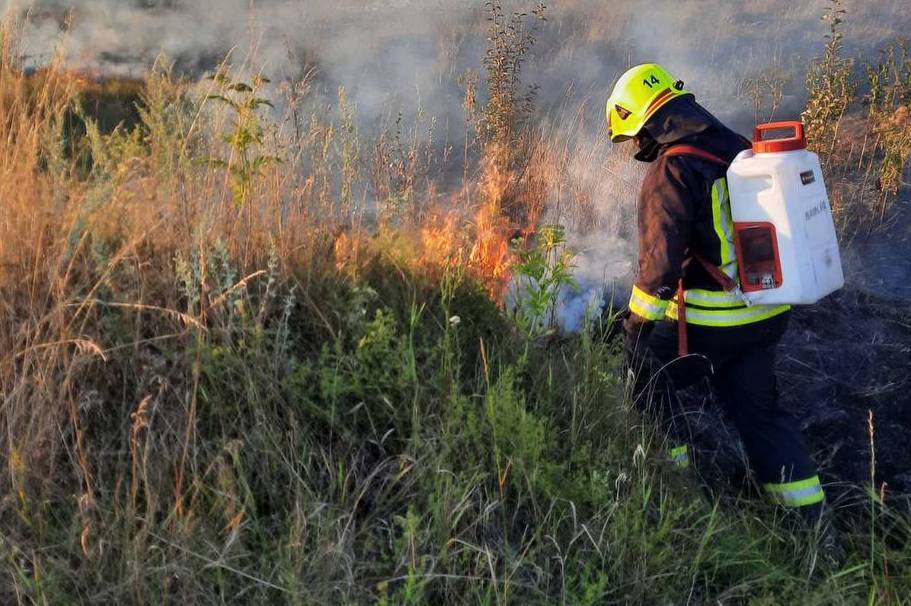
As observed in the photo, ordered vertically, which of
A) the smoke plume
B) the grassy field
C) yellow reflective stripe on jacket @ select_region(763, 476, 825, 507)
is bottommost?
yellow reflective stripe on jacket @ select_region(763, 476, 825, 507)

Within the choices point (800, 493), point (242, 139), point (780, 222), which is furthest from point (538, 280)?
point (800, 493)

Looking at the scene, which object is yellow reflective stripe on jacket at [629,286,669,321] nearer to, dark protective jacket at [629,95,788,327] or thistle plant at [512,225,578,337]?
dark protective jacket at [629,95,788,327]

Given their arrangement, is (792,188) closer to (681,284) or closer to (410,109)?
(681,284)

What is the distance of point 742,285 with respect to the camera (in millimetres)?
3207

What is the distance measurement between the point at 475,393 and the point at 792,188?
136 cm

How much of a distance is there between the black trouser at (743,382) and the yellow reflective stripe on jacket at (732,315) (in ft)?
0.07

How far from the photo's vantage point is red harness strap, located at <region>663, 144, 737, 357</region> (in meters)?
3.24

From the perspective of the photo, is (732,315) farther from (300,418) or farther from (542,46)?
(542,46)

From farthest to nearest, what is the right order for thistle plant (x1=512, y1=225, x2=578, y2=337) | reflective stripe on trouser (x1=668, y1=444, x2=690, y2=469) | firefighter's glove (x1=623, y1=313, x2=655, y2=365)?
firefighter's glove (x1=623, y1=313, x2=655, y2=365) → reflective stripe on trouser (x1=668, y1=444, x2=690, y2=469) → thistle plant (x1=512, y1=225, x2=578, y2=337)

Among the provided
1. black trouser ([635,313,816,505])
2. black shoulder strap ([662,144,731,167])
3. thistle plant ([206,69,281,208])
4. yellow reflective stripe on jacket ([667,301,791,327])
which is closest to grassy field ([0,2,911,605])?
thistle plant ([206,69,281,208])

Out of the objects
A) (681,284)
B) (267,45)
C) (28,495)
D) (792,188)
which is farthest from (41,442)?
(267,45)

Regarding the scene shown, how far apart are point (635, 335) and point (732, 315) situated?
366 millimetres

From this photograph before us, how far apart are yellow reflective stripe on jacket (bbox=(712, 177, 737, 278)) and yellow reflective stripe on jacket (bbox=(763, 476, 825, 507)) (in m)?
0.80

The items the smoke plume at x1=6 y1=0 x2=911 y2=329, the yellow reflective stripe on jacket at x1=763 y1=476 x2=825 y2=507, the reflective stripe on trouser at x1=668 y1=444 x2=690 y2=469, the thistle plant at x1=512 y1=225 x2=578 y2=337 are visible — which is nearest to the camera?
the thistle plant at x1=512 y1=225 x2=578 y2=337
